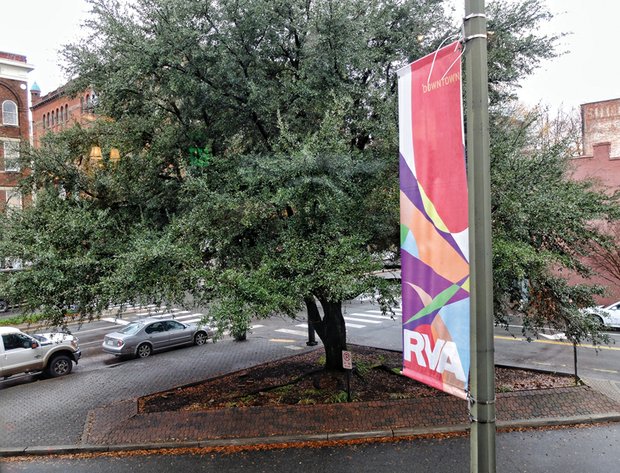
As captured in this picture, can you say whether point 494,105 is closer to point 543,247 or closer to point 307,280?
point 543,247

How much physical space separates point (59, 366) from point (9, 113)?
84.2ft

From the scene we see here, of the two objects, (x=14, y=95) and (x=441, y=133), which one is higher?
(x=14, y=95)

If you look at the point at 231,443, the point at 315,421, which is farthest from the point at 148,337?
the point at 315,421

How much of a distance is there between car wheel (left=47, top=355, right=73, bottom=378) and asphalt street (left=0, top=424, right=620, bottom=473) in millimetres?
6419

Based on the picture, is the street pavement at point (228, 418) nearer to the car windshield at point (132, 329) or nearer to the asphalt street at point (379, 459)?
the asphalt street at point (379, 459)

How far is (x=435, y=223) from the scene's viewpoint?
13.1 feet

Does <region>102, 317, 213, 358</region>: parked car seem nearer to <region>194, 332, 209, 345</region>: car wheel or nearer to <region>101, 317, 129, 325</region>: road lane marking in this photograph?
<region>194, 332, 209, 345</region>: car wheel

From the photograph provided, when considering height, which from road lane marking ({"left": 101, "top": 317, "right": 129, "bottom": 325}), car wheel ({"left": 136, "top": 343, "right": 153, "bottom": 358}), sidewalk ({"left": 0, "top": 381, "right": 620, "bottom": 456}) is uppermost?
sidewalk ({"left": 0, "top": 381, "right": 620, "bottom": 456})

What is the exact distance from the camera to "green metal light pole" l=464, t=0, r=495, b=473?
3490 millimetres

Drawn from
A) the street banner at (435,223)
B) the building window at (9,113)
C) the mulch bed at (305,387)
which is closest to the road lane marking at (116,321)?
the mulch bed at (305,387)

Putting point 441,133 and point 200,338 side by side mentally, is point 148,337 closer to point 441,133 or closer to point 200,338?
→ point 200,338

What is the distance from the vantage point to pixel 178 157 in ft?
35.5

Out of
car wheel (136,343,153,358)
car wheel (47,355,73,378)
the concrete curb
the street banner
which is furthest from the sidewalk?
car wheel (136,343,153,358)

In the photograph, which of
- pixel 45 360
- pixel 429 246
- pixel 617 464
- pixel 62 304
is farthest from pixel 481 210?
pixel 45 360
